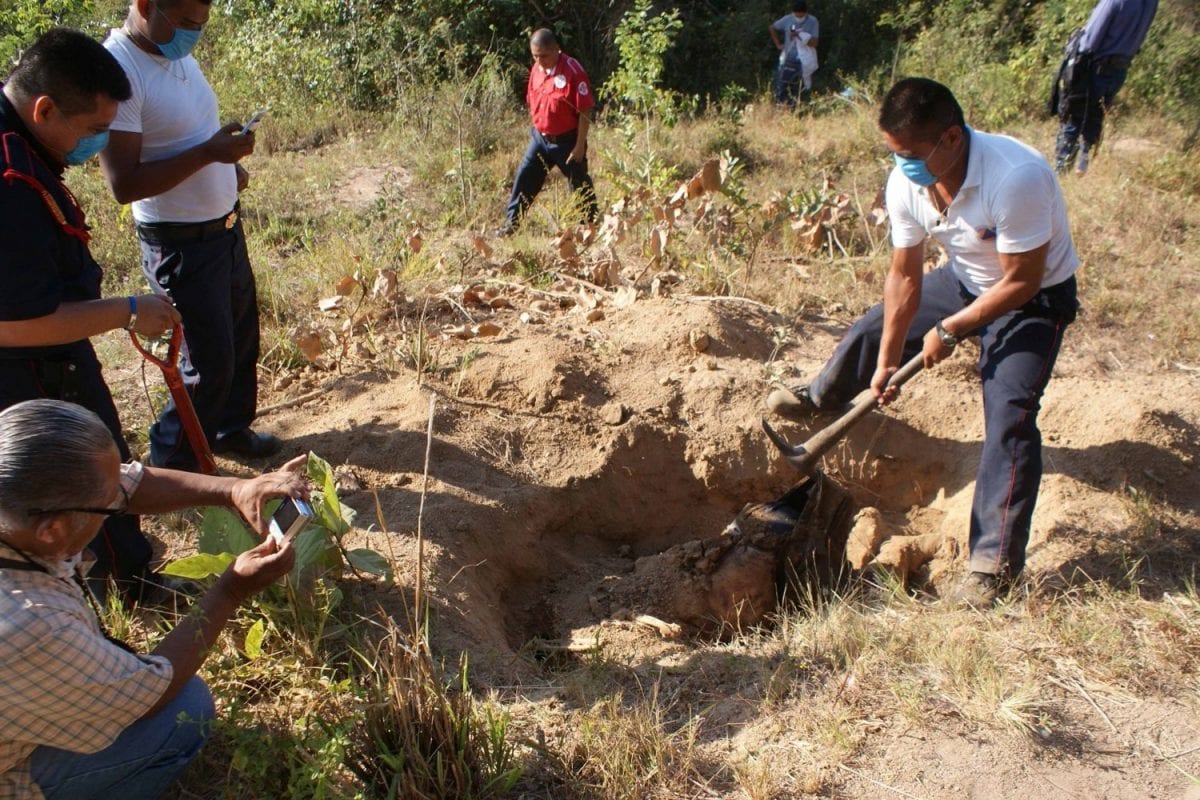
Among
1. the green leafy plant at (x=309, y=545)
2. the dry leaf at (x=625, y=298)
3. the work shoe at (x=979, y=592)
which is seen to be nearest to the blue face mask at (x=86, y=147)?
the green leafy plant at (x=309, y=545)

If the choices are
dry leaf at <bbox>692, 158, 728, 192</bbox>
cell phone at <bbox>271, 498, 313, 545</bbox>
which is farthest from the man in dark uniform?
dry leaf at <bbox>692, 158, 728, 192</bbox>

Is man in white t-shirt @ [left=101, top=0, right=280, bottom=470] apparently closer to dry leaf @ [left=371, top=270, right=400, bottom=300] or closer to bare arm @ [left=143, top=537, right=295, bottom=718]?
dry leaf @ [left=371, top=270, right=400, bottom=300]

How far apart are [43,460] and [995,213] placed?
8.53ft

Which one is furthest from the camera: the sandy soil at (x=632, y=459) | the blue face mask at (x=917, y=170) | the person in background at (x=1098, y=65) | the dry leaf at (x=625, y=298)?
the person in background at (x=1098, y=65)

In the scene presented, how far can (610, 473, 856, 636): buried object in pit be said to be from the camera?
10.9 feet

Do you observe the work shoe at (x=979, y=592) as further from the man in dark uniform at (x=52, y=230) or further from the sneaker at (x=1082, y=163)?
the sneaker at (x=1082, y=163)

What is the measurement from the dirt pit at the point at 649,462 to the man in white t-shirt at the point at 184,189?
598 millimetres

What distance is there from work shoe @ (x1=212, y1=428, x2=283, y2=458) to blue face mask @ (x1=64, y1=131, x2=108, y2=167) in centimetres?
130

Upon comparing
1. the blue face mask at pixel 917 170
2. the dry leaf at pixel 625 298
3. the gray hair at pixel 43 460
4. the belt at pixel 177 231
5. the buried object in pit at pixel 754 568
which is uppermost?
the blue face mask at pixel 917 170

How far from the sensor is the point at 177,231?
2994 mm

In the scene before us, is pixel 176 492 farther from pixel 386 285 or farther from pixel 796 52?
pixel 796 52

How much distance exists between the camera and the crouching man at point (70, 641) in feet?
5.37

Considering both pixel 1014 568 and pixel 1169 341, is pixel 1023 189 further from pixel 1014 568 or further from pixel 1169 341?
pixel 1169 341

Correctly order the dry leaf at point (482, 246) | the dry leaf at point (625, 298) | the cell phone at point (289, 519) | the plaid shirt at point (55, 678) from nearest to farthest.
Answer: the plaid shirt at point (55, 678) → the cell phone at point (289, 519) → the dry leaf at point (625, 298) → the dry leaf at point (482, 246)
